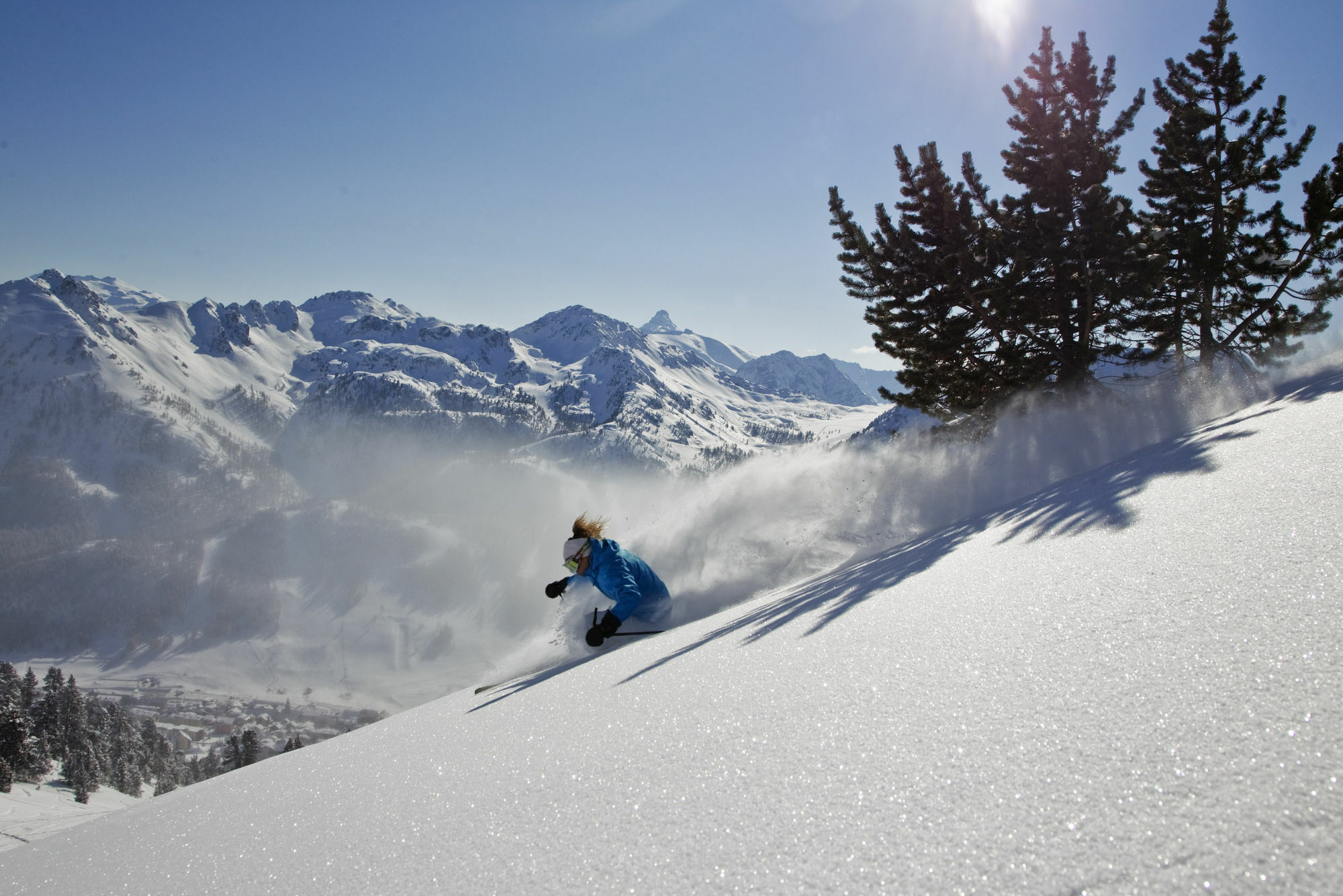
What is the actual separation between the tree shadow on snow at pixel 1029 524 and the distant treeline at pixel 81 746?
43055 millimetres

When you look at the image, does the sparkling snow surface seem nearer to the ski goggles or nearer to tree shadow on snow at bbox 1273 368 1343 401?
the ski goggles

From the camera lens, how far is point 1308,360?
44.2 feet

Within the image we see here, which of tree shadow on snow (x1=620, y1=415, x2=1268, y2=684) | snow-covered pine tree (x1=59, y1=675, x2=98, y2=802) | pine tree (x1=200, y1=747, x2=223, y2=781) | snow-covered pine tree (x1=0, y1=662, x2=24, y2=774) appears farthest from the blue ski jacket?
pine tree (x1=200, y1=747, x2=223, y2=781)

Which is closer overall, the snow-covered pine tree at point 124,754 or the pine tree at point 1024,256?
the pine tree at point 1024,256

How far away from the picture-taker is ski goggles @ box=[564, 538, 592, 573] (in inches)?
279

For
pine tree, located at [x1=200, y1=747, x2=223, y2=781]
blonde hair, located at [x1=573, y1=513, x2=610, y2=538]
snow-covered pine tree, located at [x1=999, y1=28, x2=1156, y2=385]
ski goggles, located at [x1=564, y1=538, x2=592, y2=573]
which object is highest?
snow-covered pine tree, located at [x1=999, y1=28, x2=1156, y2=385]

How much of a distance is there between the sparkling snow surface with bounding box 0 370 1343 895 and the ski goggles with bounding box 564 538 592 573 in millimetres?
3003

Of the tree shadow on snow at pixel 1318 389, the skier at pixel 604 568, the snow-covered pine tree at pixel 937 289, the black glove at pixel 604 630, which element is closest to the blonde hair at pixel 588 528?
the skier at pixel 604 568

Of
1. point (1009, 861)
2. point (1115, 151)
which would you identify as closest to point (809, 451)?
point (1115, 151)

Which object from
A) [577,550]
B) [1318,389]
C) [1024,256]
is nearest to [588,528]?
[577,550]

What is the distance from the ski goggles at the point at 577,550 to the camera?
7086 millimetres

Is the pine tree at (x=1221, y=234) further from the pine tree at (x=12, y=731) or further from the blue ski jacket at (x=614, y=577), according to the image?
the pine tree at (x=12, y=731)

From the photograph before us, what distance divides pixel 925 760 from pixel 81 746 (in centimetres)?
7478

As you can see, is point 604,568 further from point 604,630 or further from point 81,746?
point 81,746
